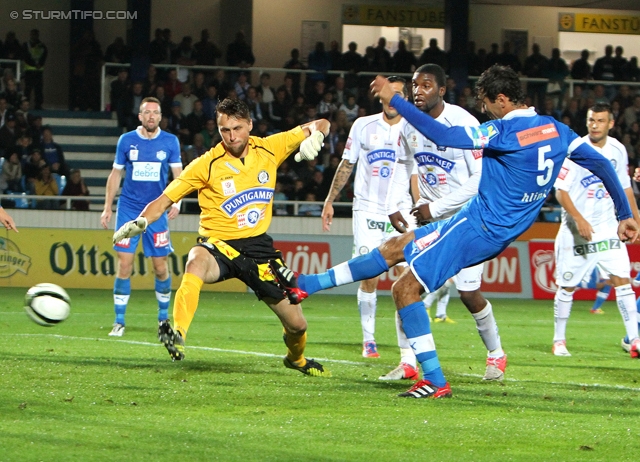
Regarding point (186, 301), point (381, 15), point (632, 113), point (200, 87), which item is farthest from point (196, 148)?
point (186, 301)

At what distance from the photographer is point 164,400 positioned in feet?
21.1

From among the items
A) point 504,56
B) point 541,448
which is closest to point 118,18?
point 504,56

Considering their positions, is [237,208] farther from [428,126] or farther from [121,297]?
[121,297]

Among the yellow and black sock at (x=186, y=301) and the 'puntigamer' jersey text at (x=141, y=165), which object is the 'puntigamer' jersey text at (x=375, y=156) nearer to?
the 'puntigamer' jersey text at (x=141, y=165)

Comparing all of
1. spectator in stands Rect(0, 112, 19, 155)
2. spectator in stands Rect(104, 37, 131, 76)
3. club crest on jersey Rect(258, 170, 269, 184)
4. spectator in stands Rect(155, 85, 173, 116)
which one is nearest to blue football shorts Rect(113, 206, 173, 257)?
club crest on jersey Rect(258, 170, 269, 184)

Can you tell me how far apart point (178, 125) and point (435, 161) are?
1394 cm

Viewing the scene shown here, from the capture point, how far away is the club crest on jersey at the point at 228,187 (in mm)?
7523

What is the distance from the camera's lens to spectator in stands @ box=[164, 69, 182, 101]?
72.5 feet

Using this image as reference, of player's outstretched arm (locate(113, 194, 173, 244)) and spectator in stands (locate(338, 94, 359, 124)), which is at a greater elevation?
spectator in stands (locate(338, 94, 359, 124))

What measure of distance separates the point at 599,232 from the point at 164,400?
5.31 m

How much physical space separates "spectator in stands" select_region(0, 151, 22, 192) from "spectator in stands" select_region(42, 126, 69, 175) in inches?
27.7

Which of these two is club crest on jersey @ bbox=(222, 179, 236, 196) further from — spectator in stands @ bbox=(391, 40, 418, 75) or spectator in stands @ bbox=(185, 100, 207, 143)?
spectator in stands @ bbox=(391, 40, 418, 75)

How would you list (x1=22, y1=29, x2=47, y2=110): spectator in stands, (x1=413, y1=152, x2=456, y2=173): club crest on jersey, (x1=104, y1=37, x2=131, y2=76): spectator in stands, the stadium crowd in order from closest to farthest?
(x1=413, y1=152, x2=456, y2=173): club crest on jersey < the stadium crowd < (x1=22, y1=29, x2=47, y2=110): spectator in stands < (x1=104, y1=37, x2=131, y2=76): spectator in stands

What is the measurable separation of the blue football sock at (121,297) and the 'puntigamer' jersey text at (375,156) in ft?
9.56
